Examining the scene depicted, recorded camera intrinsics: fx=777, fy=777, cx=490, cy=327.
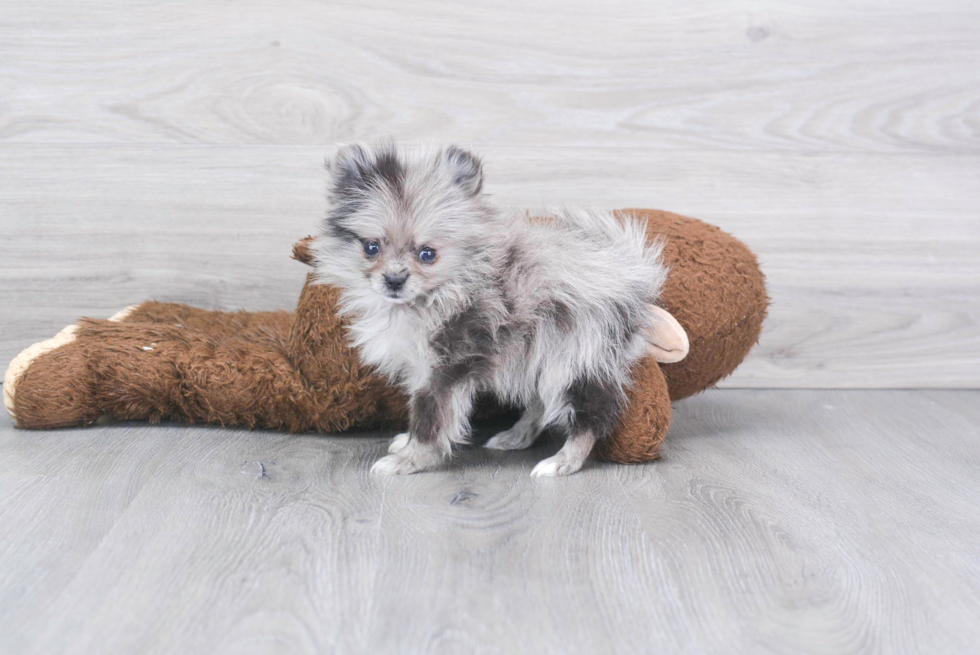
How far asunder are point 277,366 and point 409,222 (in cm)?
56

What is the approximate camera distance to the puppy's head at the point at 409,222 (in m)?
1.51

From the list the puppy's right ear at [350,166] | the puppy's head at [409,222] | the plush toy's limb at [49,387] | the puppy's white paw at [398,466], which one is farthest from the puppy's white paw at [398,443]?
the plush toy's limb at [49,387]

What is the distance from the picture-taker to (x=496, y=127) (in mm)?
2287

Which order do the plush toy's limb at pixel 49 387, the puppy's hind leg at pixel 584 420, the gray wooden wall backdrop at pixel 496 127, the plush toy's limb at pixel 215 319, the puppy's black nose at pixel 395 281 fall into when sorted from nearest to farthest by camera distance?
the puppy's black nose at pixel 395 281
the puppy's hind leg at pixel 584 420
the plush toy's limb at pixel 49 387
the plush toy's limb at pixel 215 319
the gray wooden wall backdrop at pixel 496 127

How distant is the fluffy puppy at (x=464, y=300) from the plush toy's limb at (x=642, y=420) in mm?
33

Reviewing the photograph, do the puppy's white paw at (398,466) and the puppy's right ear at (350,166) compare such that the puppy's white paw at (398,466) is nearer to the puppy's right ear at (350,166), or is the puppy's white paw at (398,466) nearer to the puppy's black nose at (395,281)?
the puppy's black nose at (395,281)

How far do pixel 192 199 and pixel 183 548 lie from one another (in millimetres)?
1314

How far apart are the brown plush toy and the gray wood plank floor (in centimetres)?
6

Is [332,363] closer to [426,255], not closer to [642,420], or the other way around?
[426,255]

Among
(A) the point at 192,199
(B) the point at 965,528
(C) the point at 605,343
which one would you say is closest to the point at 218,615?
(C) the point at 605,343

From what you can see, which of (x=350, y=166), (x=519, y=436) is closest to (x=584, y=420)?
(x=519, y=436)

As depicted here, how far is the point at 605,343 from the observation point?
1.59 metres

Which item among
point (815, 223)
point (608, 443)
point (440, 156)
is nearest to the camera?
point (440, 156)

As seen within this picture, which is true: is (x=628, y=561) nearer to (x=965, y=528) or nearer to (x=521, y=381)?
(x=521, y=381)
